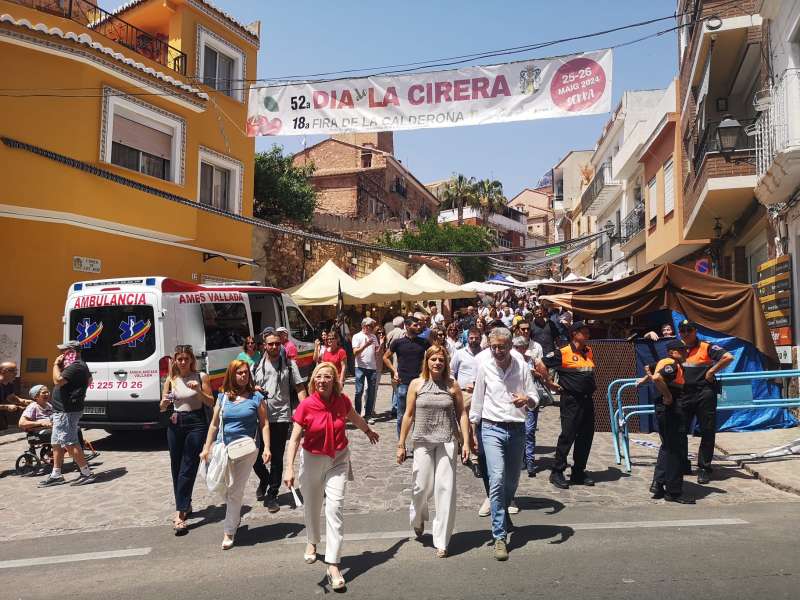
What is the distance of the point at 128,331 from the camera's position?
364 inches

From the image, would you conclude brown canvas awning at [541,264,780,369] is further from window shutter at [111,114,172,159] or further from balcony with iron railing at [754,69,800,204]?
window shutter at [111,114,172,159]

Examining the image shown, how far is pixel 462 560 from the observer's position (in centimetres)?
472

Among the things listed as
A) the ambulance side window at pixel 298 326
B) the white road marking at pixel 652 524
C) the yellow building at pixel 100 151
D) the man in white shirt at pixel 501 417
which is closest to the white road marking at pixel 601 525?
the white road marking at pixel 652 524

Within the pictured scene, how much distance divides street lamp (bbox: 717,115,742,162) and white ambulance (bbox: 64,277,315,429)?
958 cm

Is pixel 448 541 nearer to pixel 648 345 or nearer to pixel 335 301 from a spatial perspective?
pixel 648 345

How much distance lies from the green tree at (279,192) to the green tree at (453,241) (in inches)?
387

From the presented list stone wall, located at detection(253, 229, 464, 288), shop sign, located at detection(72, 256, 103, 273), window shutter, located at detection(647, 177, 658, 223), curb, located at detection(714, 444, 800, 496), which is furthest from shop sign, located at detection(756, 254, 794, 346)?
stone wall, located at detection(253, 229, 464, 288)

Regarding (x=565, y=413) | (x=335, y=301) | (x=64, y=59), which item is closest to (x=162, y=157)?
(x=64, y=59)

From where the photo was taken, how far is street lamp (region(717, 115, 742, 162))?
1172 cm

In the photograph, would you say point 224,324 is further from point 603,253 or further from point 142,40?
point 603,253

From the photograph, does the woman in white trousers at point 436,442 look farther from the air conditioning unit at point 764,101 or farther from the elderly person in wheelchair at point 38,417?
the air conditioning unit at point 764,101

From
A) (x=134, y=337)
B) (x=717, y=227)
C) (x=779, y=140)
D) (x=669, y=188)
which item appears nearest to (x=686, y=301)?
(x=779, y=140)

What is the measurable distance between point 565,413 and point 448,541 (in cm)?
263

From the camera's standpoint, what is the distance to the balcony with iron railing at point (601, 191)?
2885 centimetres
